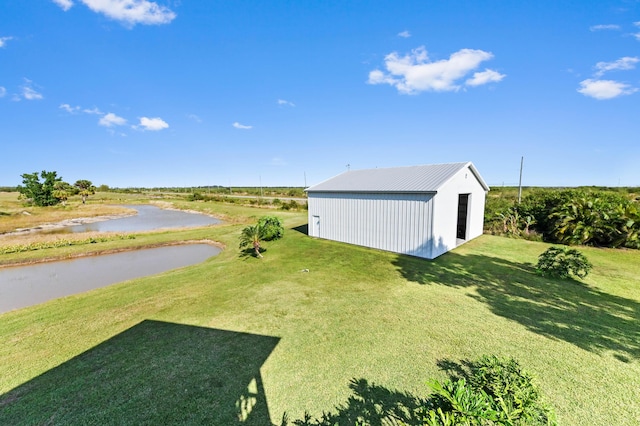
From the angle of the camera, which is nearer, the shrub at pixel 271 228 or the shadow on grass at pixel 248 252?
the shadow on grass at pixel 248 252

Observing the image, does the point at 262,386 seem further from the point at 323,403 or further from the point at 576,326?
the point at 576,326

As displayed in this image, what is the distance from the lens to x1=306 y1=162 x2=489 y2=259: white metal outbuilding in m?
10.7

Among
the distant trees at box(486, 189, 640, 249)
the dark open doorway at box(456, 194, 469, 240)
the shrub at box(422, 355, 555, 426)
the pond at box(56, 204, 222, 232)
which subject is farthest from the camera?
the pond at box(56, 204, 222, 232)

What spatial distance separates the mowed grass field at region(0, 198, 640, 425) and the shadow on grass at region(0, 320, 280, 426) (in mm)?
20

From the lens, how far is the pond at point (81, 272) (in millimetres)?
9211

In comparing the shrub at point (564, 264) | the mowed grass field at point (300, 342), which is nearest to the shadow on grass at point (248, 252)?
the mowed grass field at point (300, 342)

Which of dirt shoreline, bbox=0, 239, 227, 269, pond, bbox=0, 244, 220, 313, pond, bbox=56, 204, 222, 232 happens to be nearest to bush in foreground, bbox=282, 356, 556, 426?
pond, bbox=0, 244, 220, 313

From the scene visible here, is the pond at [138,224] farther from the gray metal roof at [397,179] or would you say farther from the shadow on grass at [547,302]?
the shadow on grass at [547,302]

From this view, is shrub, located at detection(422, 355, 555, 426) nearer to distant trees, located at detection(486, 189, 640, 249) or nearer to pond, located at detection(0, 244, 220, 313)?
pond, located at detection(0, 244, 220, 313)

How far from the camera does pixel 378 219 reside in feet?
40.3

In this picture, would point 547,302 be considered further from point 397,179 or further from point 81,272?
point 81,272

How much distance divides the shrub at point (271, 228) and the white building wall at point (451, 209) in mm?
9159

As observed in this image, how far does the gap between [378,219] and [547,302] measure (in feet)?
22.5

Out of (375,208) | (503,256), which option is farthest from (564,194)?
(375,208)
